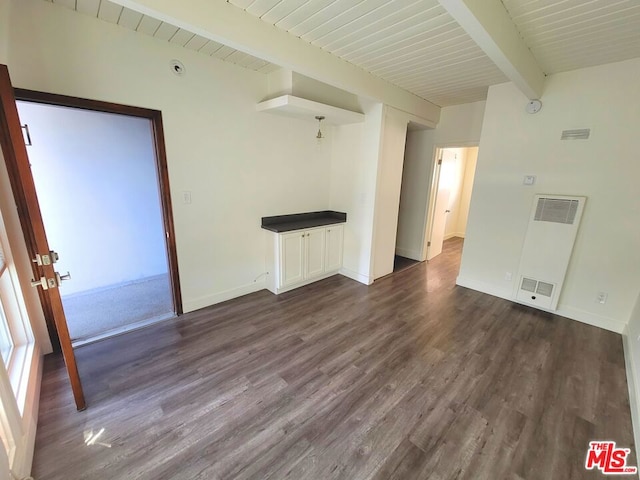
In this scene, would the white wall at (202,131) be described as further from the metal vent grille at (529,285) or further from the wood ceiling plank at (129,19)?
the metal vent grille at (529,285)

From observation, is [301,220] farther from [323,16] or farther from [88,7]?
[88,7]

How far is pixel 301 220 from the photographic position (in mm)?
3809

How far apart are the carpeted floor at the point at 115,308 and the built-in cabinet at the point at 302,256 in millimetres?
1244

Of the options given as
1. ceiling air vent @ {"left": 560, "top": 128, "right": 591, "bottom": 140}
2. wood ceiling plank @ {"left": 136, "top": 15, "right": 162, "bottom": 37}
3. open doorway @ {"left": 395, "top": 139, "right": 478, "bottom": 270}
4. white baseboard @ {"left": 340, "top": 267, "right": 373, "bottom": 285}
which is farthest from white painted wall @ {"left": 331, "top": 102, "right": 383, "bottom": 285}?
wood ceiling plank @ {"left": 136, "top": 15, "right": 162, "bottom": 37}

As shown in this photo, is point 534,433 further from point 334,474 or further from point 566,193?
point 566,193

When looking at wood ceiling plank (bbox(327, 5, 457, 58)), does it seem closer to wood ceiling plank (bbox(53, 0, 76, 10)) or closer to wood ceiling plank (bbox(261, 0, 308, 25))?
wood ceiling plank (bbox(261, 0, 308, 25))

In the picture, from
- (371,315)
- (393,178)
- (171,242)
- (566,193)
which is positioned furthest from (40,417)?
(566,193)

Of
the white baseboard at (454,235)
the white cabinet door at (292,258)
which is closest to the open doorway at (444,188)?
the white baseboard at (454,235)

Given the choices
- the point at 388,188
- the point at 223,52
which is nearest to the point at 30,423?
the point at 223,52

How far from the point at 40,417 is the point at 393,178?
13.2 ft

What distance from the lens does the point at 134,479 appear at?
53.6 inches

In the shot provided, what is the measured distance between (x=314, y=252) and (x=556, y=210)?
2.79 meters

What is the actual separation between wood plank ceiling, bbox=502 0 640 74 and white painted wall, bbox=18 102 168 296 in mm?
3343

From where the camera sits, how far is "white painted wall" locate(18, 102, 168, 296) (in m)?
2.96
